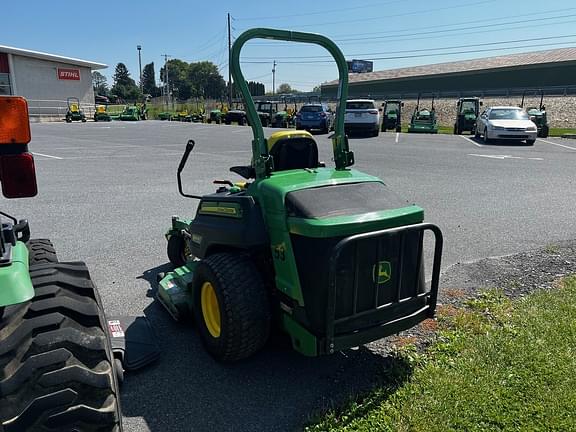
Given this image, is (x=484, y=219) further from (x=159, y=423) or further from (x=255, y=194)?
(x=159, y=423)

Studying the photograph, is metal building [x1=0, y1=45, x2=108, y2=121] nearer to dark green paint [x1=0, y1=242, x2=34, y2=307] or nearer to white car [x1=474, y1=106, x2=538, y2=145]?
white car [x1=474, y1=106, x2=538, y2=145]

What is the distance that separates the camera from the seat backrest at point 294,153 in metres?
3.54

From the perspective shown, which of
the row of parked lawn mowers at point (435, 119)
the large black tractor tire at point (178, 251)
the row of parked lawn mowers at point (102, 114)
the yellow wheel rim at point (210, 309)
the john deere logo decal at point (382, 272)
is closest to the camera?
the john deere logo decal at point (382, 272)

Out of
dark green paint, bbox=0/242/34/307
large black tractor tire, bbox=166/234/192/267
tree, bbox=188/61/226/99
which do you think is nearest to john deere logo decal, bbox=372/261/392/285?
dark green paint, bbox=0/242/34/307

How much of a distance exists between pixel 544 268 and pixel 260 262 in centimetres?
344

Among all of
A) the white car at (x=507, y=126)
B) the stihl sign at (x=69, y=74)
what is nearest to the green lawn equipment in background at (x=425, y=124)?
the white car at (x=507, y=126)

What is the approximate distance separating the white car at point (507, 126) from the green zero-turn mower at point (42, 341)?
754 inches

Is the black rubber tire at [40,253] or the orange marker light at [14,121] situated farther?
the black rubber tire at [40,253]

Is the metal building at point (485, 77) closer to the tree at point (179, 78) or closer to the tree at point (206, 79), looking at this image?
the tree at point (179, 78)

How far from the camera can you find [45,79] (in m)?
43.7

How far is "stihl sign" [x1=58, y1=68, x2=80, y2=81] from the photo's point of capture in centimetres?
4488

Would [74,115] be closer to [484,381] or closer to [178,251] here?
[178,251]

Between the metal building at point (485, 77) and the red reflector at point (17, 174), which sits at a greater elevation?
the metal building at point (485, 77)

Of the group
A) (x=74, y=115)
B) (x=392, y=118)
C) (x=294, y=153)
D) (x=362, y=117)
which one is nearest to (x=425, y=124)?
(x=392, y=118)
